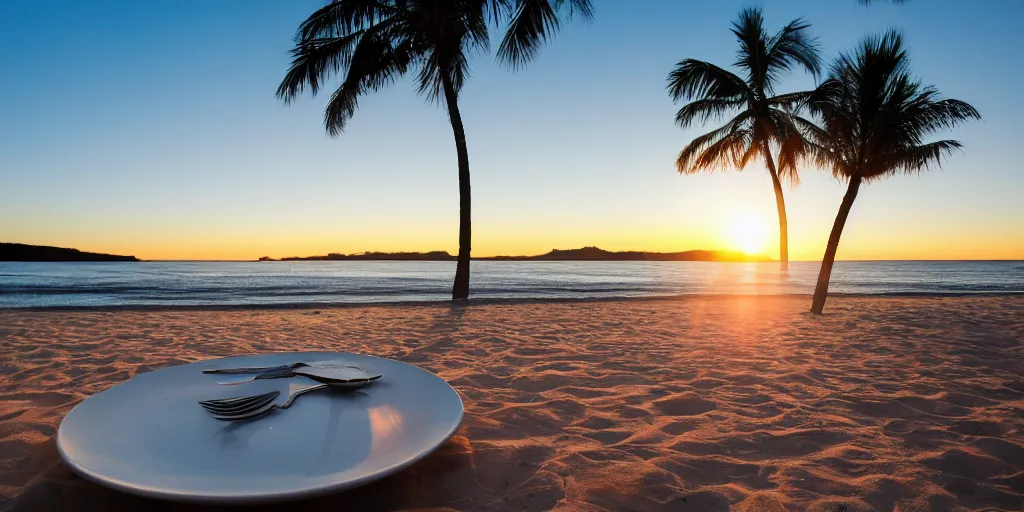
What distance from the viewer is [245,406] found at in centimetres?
153

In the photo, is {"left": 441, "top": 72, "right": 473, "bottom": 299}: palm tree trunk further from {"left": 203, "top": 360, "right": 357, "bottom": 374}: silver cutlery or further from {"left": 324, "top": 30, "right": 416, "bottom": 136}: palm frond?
{"left": 203, "top": 360, "right": 357, "bottom": 374}: silver cutlery

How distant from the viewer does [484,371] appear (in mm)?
3711

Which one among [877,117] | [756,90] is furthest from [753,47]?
[877,117]

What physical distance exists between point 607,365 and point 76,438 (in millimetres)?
3253

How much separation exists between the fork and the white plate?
0.08 feet

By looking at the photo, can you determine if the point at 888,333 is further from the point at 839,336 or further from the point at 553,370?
the point at 553,370

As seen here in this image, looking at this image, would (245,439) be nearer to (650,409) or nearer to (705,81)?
(650,409)

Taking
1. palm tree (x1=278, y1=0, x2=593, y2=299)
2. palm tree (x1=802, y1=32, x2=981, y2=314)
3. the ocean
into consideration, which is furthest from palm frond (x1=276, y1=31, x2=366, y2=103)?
palm tree (x1=802, y1=32, x2=981, y2=314)

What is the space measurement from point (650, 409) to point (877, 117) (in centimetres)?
673

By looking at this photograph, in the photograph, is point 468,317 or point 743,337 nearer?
point 743,337

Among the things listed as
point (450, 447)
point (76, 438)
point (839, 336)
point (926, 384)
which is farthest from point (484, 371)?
→ point (839, 336)

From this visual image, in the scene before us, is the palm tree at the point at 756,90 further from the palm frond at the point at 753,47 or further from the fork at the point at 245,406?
the fork at the point at 245,406

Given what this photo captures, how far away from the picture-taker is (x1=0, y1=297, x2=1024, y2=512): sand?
5.79 feet

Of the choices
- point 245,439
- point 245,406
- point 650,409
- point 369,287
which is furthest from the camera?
point 369,287
